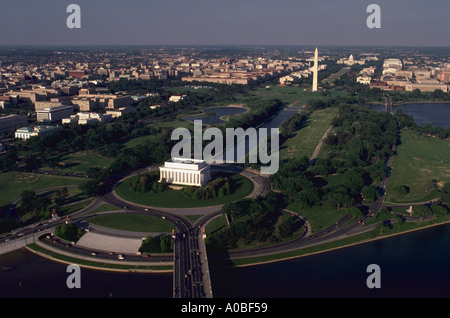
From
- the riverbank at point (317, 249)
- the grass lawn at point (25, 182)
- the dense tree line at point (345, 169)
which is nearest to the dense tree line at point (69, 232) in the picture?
the grass lawn at point (25, 182)

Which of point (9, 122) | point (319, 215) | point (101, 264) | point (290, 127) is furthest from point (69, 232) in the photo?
point (9, 122)

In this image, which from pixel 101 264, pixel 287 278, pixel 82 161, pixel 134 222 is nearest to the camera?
pixel 287 278

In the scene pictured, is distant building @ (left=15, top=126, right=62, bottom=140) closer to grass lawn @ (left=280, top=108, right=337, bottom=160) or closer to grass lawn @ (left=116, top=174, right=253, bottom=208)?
grass lawn @ (left=116, top=174, right=253, bottom=208)

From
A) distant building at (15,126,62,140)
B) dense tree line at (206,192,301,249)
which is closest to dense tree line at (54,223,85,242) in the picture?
dense tree line at (206,192,301,249)

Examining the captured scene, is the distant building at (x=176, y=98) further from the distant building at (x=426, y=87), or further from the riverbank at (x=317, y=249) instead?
the riverbank at (x=317, y=249)

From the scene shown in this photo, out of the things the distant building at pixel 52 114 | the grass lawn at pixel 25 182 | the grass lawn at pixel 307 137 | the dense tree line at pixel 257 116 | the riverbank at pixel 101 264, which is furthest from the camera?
the distant building at pixel 52 114

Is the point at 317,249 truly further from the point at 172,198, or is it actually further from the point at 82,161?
the point at 82,161
